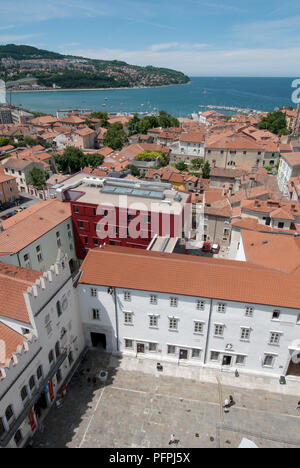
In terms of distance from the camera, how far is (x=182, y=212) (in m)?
43.7

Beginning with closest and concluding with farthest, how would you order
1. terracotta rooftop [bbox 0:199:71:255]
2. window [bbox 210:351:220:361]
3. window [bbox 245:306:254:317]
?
window [bbox 245:306:254:317] → window [bbox 210:351:220:361] → terracotta rooftop [bbox 0:199:71:255]

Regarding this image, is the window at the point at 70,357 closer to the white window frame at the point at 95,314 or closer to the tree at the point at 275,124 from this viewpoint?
the white window frame at the point at 95,314

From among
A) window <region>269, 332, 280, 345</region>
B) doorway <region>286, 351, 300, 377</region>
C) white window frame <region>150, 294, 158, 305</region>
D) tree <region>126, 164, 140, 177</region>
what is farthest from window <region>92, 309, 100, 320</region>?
tree <region>126, 164, 140, 177</region>

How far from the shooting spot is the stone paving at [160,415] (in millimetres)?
25391

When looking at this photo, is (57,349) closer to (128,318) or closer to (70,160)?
(128,318)

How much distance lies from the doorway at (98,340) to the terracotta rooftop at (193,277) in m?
7.67

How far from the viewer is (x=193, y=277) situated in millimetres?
29391

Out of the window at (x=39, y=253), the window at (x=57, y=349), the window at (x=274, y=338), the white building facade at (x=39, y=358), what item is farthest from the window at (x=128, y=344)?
the window at (x=39, y=253)

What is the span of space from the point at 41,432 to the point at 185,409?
41.6ft

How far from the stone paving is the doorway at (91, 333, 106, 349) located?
3436 mm

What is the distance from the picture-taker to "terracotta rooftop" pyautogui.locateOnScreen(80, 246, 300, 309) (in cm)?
2808

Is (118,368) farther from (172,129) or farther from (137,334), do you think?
(172,129)

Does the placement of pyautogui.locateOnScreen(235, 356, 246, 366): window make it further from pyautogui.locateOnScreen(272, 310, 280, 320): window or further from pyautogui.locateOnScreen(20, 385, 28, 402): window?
pyautogui.locateOnScreen(20, 385, 28, 402): window

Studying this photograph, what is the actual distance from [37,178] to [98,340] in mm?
58411
